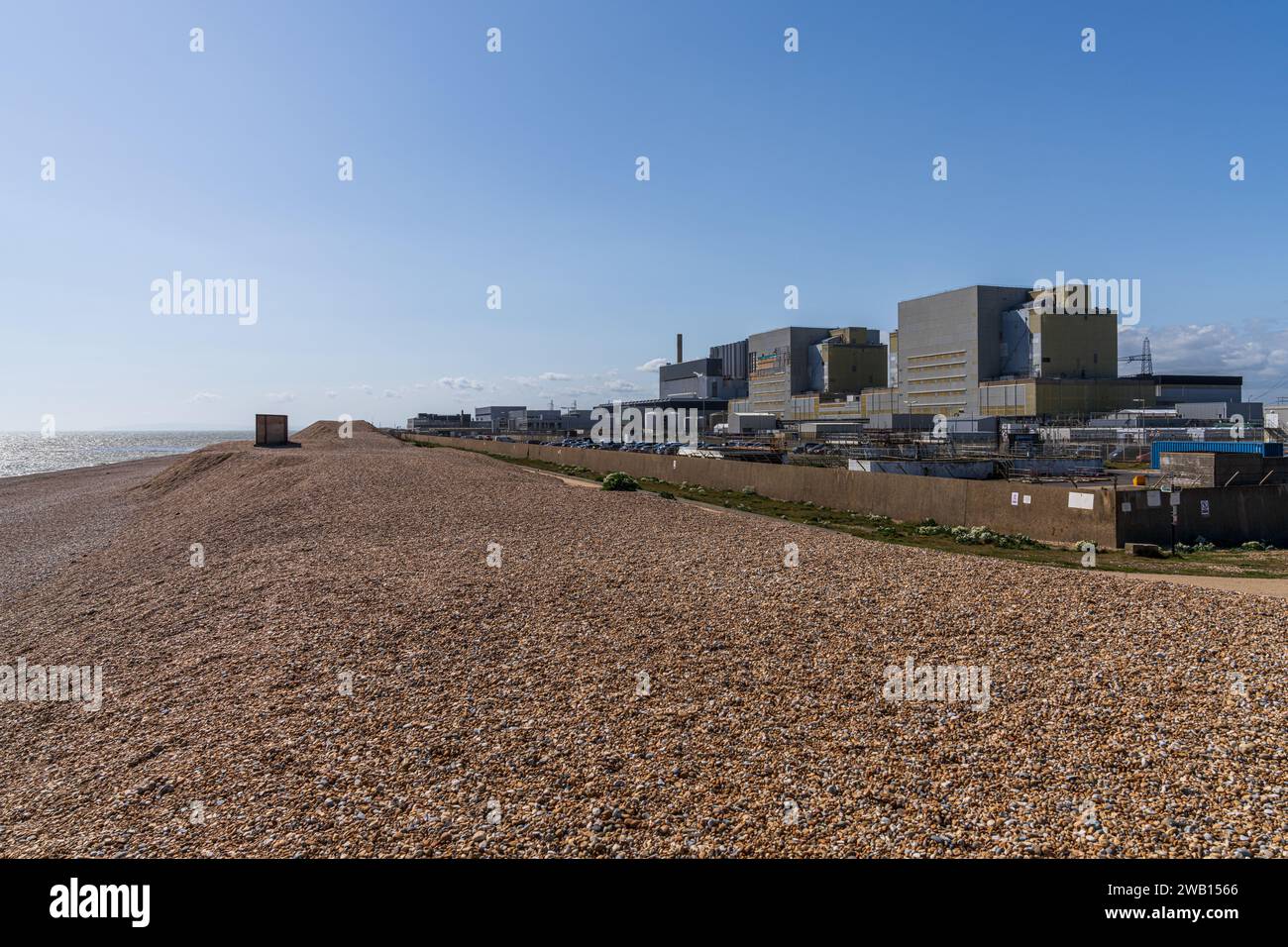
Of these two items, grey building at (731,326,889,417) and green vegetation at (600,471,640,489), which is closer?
green vegetation at (600,471,640,489)

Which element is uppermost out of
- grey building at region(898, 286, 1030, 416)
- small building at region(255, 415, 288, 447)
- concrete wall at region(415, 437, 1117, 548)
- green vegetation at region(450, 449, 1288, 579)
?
grey building at region(898, 286, 1030, 416)

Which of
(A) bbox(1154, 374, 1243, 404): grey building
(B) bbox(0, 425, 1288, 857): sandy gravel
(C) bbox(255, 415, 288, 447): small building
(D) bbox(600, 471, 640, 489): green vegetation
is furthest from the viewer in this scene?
(A) bbox(1154, 374, 1243, 404): grey building

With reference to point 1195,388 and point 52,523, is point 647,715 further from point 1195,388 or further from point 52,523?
point 1195,388

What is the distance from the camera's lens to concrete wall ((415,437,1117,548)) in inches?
885

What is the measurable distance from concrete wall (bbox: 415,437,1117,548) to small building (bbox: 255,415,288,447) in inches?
1210

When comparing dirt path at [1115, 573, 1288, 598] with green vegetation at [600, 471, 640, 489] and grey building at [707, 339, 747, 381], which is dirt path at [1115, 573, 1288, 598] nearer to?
green vegetation at [600, 471, 640, 489]

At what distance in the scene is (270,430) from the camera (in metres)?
57.0

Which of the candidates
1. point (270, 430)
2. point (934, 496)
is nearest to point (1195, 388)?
point (934, 496)

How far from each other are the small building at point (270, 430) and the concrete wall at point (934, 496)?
30.7 metres

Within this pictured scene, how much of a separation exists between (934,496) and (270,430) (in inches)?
1878

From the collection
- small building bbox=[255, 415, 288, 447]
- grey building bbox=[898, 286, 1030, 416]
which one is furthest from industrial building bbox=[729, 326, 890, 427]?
small building bbox=[255, 415, 288, 447]

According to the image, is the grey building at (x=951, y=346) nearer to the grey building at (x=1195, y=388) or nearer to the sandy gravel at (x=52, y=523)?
the grey building at (x=1195, y=388)
